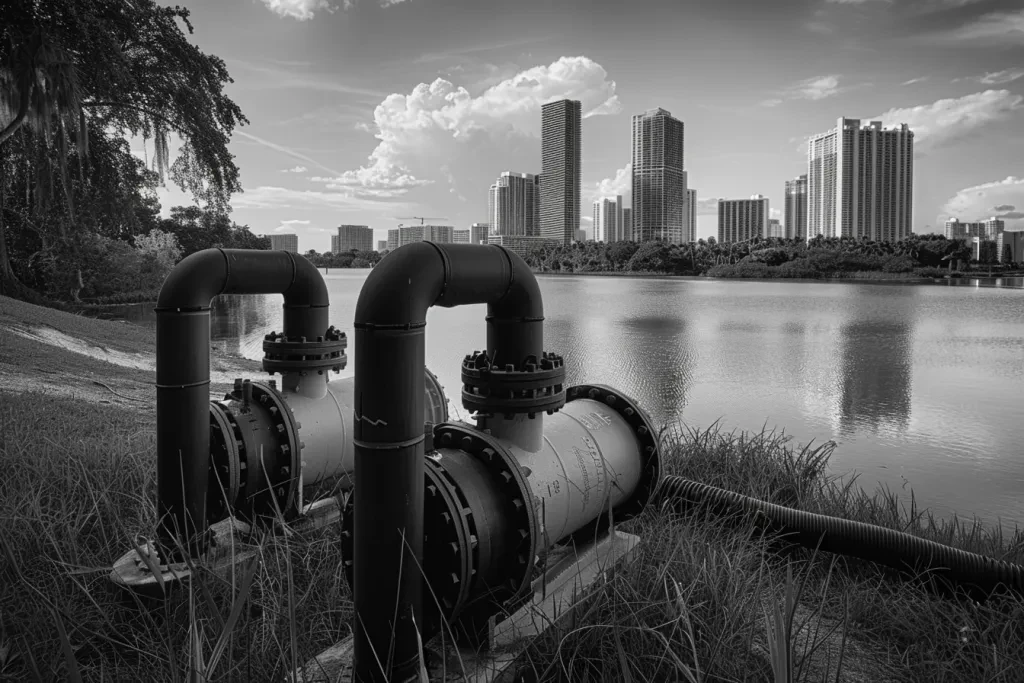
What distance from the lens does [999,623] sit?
2.49 meters

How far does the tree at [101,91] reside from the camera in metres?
9.02

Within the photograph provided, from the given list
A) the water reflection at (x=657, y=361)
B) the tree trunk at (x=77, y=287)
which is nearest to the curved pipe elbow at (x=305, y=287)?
the water reflection at (x=657, y=361)

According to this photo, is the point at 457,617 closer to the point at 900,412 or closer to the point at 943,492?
the point at 943,492

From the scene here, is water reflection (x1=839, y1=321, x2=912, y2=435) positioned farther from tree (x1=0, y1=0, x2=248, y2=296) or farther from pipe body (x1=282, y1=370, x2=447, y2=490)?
tree (x1=0, y1=0, x2=248, y2=296)

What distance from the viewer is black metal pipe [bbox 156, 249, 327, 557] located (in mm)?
2295

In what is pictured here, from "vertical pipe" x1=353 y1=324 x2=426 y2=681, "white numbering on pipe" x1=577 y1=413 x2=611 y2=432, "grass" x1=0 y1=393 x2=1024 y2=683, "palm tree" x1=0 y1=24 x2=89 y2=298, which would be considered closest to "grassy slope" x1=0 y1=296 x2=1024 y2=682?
"grass" x1=0 y1=393 x2=1024 y2=683

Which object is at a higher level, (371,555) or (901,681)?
(371,555)

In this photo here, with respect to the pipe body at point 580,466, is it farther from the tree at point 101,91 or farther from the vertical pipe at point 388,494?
the tree at point 101,91

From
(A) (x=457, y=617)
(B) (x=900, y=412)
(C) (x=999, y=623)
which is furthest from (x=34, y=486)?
(B) (x=900, y=412)

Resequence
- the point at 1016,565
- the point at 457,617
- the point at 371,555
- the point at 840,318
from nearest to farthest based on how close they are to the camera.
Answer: the point at 371,555
the point at 457,617
the point at 1016,565
the point at 840,318

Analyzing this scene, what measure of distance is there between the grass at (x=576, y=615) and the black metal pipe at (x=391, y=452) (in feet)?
0.71

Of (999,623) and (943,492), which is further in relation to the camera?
(943,492)

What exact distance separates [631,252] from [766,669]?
A: 53325mm

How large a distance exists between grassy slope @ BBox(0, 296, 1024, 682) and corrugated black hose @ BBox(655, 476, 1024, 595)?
0.09m
